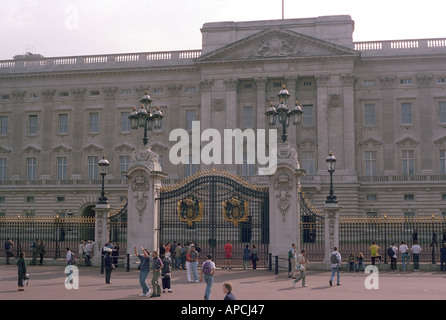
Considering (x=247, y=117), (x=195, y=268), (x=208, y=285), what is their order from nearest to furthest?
(x=208, y=285) → (x=195, y=268) → (x=247, y=117)

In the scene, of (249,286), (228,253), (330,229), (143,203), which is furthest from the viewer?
(143,203)

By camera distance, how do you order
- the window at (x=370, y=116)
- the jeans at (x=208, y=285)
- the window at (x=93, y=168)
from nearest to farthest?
1. the jeans at (x=208, y=285)
2. the window at (x=370, y=116)
3. the window at (x=93, y=168)

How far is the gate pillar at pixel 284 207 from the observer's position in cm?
2752

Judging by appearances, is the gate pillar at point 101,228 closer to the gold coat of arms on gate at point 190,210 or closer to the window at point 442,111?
the gold coat of arms on gate at point 190,210

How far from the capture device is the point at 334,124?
5481cm

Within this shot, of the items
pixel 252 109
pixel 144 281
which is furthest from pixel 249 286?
pixel 252 109

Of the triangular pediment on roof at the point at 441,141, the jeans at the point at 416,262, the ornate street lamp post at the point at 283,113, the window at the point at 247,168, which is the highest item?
the triangular pediment on roof at the point at 441,141

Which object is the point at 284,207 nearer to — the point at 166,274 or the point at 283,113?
the point at 283,113

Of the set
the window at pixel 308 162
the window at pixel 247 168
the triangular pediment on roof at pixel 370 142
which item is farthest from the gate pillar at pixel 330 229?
the triangular pediment on roof at pixel 370 142

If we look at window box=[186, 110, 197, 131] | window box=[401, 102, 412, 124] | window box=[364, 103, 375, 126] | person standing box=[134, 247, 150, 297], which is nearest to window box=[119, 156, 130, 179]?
window box=[186, 110, 197, 131]

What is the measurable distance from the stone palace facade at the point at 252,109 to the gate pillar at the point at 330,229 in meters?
24.7

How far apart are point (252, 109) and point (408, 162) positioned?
52.9 feet

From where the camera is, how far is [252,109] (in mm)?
57531

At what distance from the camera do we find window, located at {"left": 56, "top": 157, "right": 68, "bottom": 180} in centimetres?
6147
